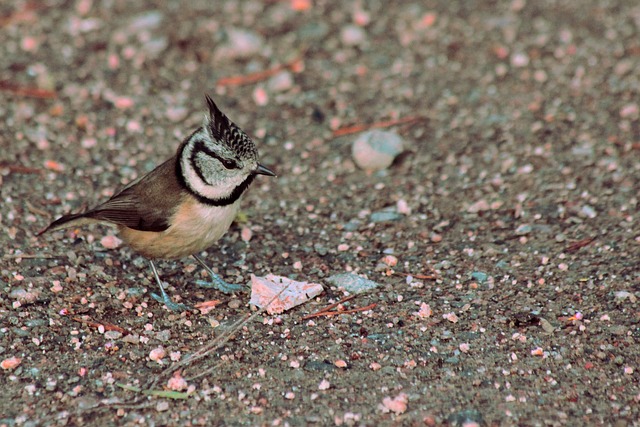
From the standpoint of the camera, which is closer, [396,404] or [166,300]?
[396,404]

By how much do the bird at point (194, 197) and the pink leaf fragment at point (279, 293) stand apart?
363 millimetres

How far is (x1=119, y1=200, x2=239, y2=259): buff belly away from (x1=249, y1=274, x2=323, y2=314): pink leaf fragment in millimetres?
368

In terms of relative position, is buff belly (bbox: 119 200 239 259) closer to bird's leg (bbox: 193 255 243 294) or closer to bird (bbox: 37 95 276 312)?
bird (bbox: 37 95 276 312)

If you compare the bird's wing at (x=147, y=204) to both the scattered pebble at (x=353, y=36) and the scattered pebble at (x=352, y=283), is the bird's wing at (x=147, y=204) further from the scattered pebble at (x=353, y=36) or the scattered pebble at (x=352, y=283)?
the scattered pebble at (x=353, y=36)

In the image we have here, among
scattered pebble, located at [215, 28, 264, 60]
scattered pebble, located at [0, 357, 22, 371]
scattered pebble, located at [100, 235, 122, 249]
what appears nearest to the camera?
scattered pebble, located at [0, 357, 22, 371]

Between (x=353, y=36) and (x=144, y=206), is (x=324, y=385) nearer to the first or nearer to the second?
(x=144, y=206)

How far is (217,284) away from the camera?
455cm

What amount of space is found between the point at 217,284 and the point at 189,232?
41 centimetres

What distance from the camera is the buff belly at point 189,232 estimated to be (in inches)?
169

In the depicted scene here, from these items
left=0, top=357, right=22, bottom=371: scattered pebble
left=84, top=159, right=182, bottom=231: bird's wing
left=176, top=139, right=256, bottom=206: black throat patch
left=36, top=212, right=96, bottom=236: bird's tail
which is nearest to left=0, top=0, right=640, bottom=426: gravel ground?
left=0, top=357, right=22, bottom=371: scattered pebble

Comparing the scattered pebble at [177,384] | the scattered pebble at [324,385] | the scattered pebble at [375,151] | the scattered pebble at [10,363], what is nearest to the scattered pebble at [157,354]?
the scattered pebble at [177,384]

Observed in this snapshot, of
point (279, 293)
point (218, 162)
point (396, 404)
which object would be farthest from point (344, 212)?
point (396, 404)

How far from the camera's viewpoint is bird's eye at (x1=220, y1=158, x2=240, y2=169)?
431 cm

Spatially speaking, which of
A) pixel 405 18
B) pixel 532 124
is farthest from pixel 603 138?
pixel 405 18
